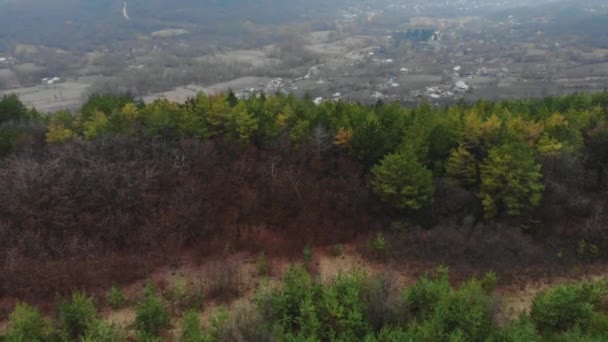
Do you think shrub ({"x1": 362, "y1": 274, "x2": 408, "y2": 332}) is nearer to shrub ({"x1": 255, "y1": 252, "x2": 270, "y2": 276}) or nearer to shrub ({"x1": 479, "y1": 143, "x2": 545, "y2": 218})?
shrub ({"x1": 255, "y1": 252, "x2": 270, "y2": 276})

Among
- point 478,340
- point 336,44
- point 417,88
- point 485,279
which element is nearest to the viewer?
point 478,340

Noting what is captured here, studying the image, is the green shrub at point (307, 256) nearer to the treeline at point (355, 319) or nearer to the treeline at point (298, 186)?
the treeline at point (298, 186)

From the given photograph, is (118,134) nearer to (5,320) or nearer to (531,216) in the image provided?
(5,320)

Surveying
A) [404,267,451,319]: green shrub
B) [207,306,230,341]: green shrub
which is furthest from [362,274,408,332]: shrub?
[207,306,230,341]: green shrub

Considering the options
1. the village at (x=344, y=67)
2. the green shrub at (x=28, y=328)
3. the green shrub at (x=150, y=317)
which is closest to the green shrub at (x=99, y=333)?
the green shrub at (x=150, y=317)

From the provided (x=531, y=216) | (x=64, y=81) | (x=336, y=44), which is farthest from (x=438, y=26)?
(x=531, y=216)

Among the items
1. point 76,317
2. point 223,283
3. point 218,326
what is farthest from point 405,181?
point 76,317
